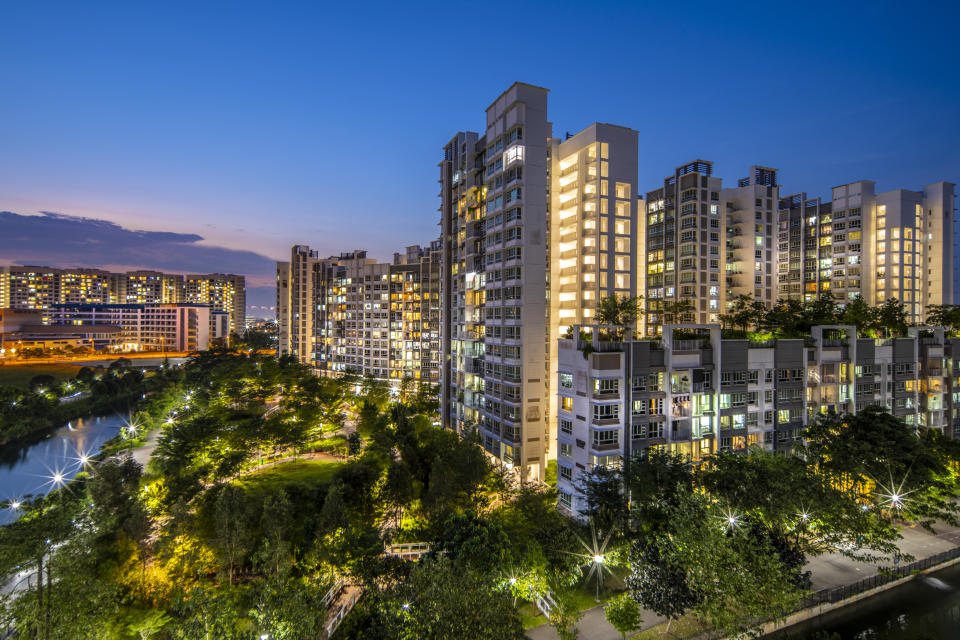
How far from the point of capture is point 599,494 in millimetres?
33500

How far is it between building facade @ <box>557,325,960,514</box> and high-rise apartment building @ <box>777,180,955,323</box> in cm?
4421

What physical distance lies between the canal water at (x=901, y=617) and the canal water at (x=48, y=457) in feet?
229

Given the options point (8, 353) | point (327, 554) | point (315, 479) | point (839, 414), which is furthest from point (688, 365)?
point (8, 353)

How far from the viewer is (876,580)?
3177 centimetres

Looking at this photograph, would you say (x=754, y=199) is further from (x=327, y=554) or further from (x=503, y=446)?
(x=327, y=554)

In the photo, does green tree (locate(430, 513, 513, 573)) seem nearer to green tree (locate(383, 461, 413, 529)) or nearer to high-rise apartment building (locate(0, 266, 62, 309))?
green tree (locate(383, 461, 413, 529))

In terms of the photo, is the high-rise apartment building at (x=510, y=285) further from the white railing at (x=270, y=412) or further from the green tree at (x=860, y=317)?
the green tree at (x=860, y=317)

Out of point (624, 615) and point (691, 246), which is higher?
point (691, 246)

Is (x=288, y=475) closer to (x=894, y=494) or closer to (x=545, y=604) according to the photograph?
(x=545, y=604)

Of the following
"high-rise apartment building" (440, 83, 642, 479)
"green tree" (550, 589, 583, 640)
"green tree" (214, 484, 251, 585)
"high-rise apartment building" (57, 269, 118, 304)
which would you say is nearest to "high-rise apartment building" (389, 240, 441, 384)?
"high-rise apartment building" (440, 83, 642, 479)

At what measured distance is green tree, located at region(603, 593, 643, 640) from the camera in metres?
24.2

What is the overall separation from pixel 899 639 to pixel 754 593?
14751 millimetres

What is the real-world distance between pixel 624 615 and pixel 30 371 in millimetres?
150092

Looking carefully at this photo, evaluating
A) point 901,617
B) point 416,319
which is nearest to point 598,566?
point 901,617
